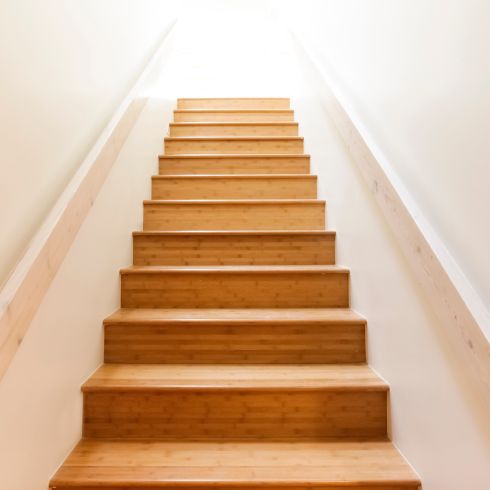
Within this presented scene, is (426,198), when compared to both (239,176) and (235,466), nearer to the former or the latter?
(235,466)

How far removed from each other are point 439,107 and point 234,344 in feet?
3.59

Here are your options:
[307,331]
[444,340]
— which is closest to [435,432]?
[444,340]

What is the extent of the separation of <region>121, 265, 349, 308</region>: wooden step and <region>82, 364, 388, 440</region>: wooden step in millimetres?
521

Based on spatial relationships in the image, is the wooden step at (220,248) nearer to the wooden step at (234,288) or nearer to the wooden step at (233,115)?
the wooden step at (234,288)

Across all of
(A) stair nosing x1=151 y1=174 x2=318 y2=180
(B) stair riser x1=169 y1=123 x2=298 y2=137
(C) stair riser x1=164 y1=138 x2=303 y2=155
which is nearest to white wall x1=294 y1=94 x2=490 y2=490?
(A) stair nosing x1=151 y1=174 x2=318 y2=180

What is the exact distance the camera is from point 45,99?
1167 millimetres

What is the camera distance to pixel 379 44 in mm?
1536

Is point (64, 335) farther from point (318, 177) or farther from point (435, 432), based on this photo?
point (318, 177)

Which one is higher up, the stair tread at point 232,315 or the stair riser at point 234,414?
the stair tread at point 232,315

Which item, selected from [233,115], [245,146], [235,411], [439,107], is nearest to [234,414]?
[235,411]

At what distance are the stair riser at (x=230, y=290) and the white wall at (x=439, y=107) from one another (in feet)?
2.36

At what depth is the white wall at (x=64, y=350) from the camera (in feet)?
3.34

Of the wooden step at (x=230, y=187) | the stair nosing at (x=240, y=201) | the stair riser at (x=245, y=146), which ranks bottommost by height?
the stair nosing at (x=240, y=201)

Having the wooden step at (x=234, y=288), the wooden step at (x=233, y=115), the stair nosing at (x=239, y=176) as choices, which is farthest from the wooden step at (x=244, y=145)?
the wooden step at (x=234, y=288)
